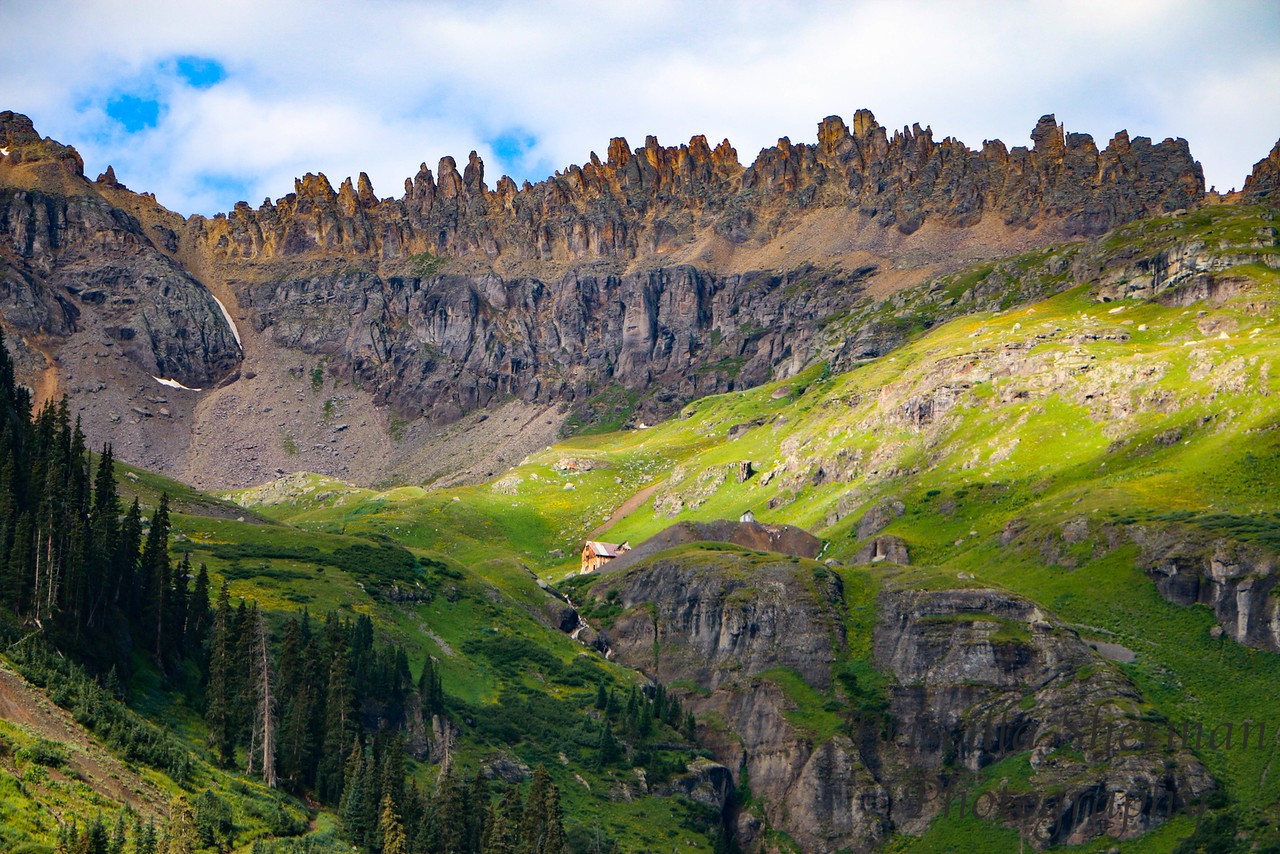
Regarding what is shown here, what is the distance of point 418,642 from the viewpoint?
156875mm

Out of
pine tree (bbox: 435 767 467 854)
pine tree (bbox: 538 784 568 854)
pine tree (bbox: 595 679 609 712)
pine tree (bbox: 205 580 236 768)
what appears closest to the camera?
pine tree (bbox: 205 580 236 768)

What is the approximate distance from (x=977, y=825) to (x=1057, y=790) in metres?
9.25

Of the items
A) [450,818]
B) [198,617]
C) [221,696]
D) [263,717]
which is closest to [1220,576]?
[450,818]

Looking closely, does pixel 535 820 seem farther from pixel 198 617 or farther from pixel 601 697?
pixel 601 697

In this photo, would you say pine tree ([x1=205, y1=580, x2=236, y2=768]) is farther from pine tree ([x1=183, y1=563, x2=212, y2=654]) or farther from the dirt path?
the dirt path

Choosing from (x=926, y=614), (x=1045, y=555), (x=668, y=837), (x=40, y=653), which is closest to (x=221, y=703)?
(x=40, y=653)

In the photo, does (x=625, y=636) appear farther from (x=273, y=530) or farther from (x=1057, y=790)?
(x=1057, y=790)

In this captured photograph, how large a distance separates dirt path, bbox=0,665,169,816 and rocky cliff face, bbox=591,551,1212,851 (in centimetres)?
8833

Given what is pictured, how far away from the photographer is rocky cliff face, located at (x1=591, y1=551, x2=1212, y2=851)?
134375 millimetres

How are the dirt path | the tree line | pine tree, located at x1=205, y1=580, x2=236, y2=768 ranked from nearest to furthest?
the dirt path, the tree line, pine tree, located at x1=205, y1=580, x2=236, y2=768

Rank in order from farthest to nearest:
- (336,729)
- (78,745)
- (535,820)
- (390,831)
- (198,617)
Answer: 1. (198,617)
2. (535,820)
3. (336,729)
4. (390,831)
5. (78,745)

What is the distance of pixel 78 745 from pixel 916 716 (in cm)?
10384

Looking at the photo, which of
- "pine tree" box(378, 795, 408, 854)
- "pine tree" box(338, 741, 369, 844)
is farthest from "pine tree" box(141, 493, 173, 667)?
"pine tree" box(378, 795, 408, 854)

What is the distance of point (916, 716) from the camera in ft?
506
